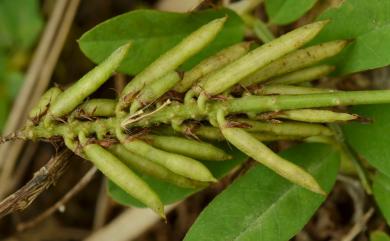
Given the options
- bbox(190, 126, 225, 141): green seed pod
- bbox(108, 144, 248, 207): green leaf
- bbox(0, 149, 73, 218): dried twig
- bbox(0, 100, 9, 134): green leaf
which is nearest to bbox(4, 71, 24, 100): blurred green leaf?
bbox(0, 100, 9, 134): green leaf

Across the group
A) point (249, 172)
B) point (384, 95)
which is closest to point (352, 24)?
point (384, 95)

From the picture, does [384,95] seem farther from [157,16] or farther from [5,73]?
[5,73]

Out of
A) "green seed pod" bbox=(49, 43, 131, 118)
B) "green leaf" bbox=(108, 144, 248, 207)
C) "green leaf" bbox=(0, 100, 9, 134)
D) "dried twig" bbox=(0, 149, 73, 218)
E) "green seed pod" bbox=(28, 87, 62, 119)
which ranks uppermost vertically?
"green leaf" bbox=(0, 100, 9, 134)

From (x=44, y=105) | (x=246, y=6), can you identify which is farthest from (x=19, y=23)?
(x=44, y=105)

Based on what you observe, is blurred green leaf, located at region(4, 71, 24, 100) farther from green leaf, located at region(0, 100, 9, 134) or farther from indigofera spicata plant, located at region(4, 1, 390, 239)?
indigofera spicata plant, located at region(4, 1, 390, 239)

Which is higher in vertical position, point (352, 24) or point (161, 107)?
point (161, 107)

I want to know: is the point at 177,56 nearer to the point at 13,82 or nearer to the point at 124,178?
the point at 124,178
